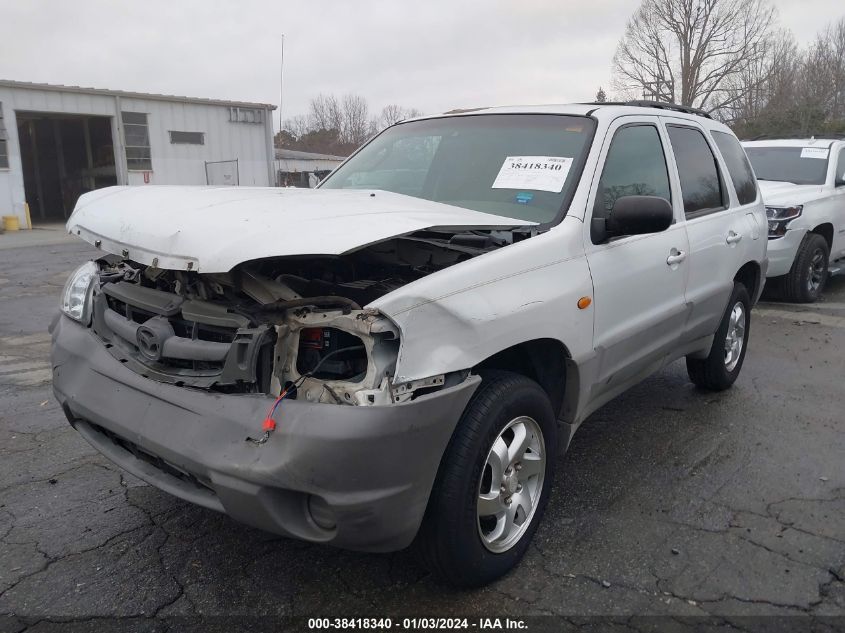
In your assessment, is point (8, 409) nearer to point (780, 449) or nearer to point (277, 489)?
point (277, 489)

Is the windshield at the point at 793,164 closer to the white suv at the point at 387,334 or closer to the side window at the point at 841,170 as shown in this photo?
the side window at the point at 841,170

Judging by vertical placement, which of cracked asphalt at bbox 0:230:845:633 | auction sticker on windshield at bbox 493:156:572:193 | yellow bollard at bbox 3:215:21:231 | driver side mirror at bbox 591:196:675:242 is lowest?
yellow bollard at bbox 3:215:21:231

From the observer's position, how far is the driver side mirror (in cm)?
294

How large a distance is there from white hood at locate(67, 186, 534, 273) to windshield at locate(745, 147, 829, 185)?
24.2 feet

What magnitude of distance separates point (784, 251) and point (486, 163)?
18.5ft

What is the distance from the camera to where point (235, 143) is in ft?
93.5

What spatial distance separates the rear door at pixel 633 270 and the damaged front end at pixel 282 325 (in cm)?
70

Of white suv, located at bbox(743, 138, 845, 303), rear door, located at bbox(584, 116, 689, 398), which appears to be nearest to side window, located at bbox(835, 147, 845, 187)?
white suv, located at bbox(743, 138, 845, 303)

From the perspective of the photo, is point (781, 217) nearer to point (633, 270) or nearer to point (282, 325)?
point (633, 270)

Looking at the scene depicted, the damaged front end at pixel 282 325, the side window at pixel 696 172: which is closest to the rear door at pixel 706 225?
the side window at pixel 696 172

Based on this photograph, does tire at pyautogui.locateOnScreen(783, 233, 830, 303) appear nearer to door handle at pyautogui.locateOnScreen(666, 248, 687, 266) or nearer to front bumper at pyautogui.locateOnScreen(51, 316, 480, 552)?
door handle at pyautogui.locateOnScreen(666, 248, 687, 266)

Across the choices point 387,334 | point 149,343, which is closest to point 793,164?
point 387,334

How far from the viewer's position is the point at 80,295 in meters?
3.01

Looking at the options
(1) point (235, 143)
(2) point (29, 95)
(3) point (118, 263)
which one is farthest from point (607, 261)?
(1) point (235, 143)
